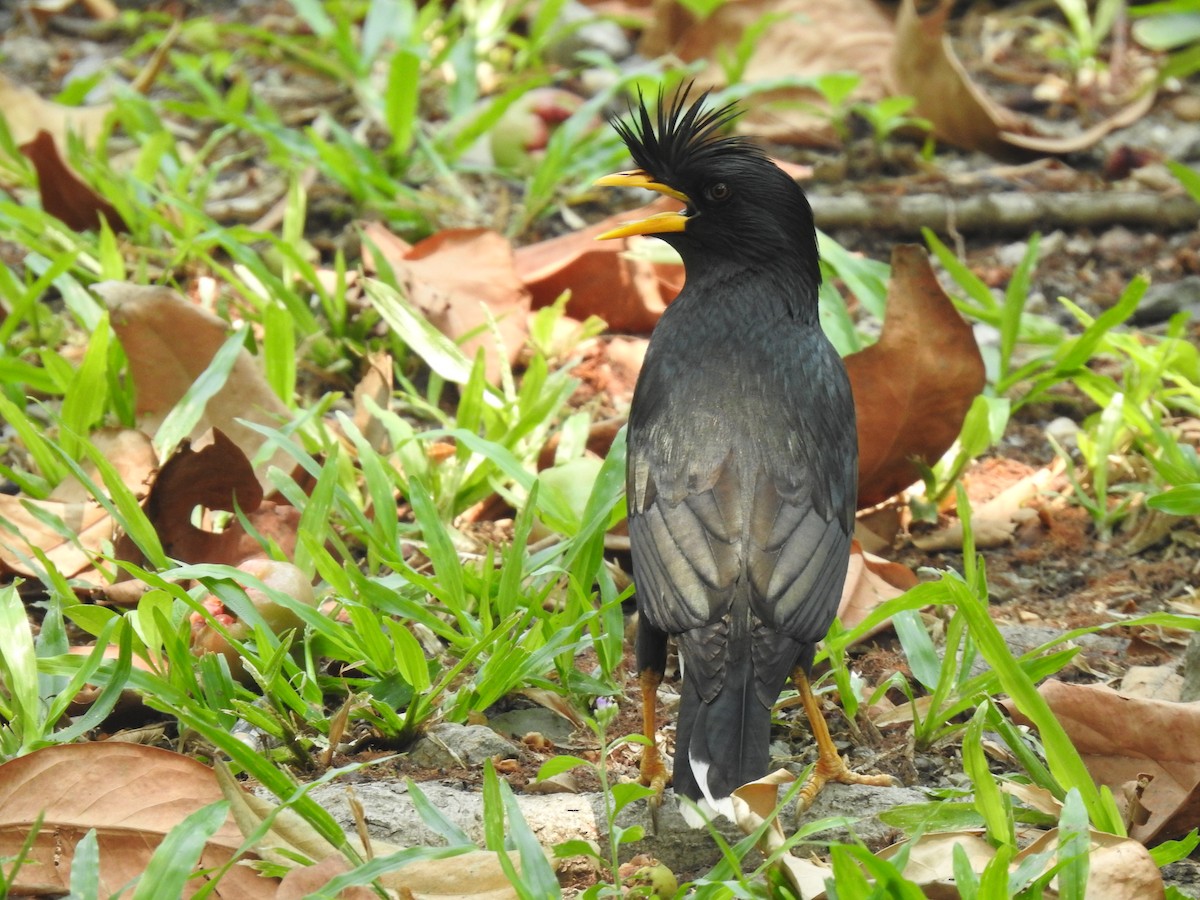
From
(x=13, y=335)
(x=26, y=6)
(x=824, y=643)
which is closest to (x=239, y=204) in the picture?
(x=13, y=335)

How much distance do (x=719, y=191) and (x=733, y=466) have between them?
3.29 ft

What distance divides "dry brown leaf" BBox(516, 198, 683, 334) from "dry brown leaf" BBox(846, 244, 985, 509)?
43.5 inches

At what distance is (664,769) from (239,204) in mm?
3494

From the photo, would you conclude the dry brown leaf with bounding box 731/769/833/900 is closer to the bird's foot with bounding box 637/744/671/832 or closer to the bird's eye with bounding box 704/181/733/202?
the bird's foot with bounding box 637/744/671/832

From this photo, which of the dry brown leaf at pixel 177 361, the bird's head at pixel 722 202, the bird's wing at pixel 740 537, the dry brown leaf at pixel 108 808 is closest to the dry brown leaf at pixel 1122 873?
the bird's wing at pixel 740 537

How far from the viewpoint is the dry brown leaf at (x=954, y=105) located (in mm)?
6246

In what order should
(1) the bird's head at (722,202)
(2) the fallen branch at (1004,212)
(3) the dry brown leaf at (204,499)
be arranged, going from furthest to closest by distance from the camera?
(2) the fallen branch at (1004,212)
(1) the bird's head at (722,202)
(3) the dry brown leaf at (204,499)

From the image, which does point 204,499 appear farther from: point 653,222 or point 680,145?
point 680,145

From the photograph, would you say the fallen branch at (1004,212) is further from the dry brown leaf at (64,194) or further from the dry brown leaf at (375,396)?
the dry brown leaf at (64,194)

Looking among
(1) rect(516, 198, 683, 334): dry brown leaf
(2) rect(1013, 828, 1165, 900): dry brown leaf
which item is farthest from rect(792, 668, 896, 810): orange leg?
(1) rect(516, 198, 683, 334): dry brown leaf

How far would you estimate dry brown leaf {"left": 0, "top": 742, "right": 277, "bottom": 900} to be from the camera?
2.65m

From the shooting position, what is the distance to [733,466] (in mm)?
3412

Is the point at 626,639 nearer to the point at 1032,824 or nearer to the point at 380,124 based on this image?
the point at 1032,824

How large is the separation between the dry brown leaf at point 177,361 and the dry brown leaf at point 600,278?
1192mm
